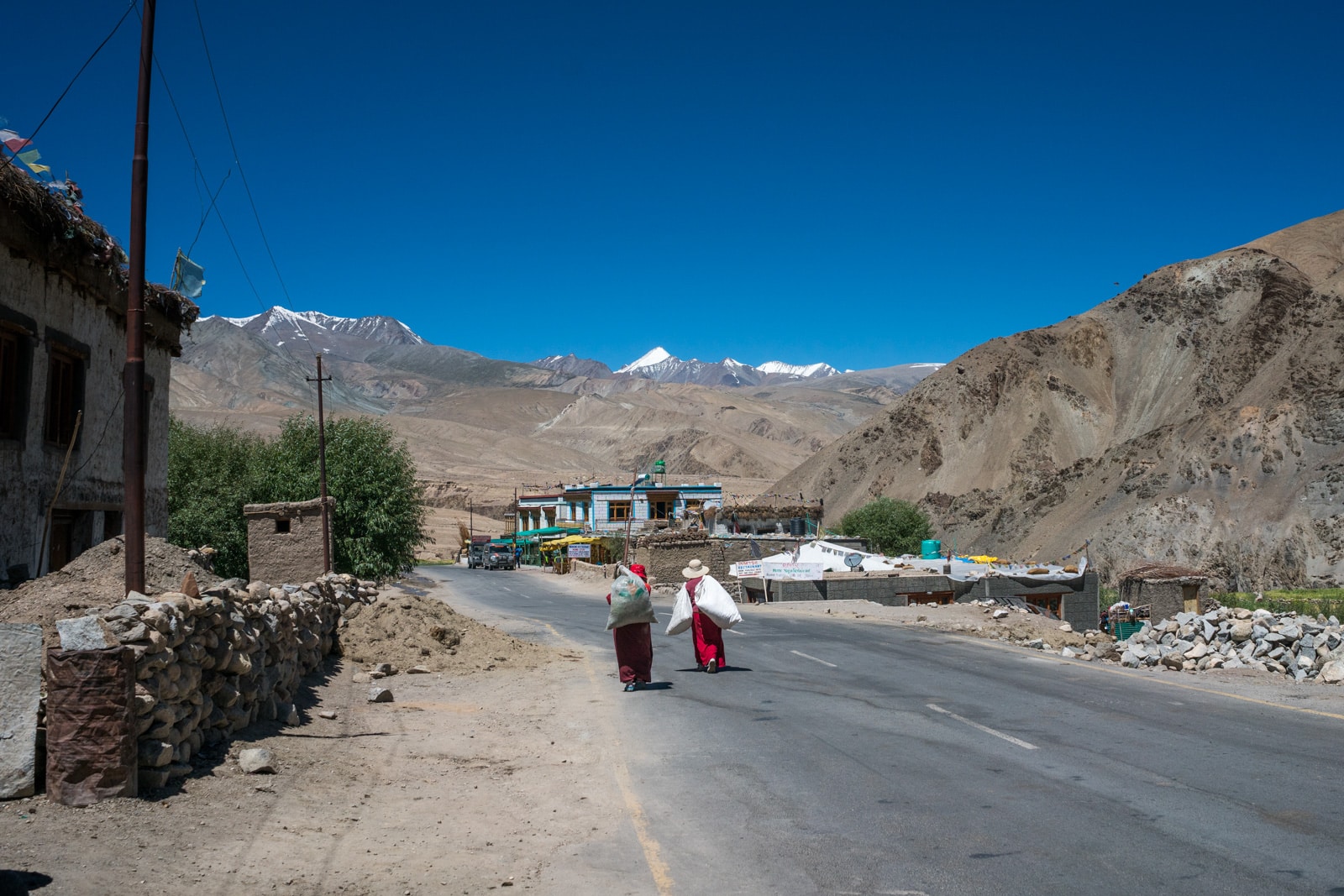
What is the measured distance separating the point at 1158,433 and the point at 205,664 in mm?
68639

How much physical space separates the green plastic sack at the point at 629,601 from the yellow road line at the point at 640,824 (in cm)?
252

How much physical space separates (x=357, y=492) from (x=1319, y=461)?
1894 inches

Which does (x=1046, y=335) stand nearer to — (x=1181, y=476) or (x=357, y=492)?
(x=1181, y=476)

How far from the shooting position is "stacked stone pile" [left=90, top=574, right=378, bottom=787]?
720 centimetres

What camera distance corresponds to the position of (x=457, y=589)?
49.4 meters

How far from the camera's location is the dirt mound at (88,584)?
8.64 meters

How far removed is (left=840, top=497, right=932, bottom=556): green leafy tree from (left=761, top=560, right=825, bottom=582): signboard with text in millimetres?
33301

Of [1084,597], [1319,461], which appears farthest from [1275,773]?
[1319,461]

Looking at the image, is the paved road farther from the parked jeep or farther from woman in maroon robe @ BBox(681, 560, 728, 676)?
the parked jeep

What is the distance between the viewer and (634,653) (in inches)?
560

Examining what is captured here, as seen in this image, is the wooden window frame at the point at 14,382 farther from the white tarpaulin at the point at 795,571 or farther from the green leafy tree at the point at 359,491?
the white tarpaulin at the point at 795,571

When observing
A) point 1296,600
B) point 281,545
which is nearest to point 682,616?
point 281,545

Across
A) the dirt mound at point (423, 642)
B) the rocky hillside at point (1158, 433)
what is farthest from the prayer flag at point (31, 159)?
the rocky hillside at point (1158, 433)

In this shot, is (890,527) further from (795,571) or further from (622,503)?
(795,571)
